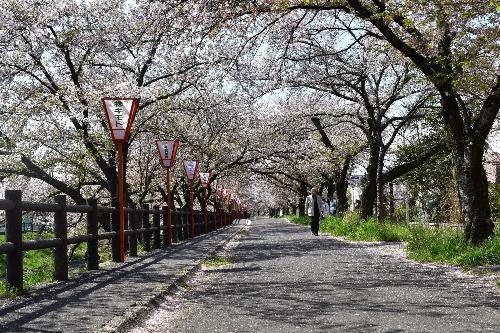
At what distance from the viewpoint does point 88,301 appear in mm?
5848

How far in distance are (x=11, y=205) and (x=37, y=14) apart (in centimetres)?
1256

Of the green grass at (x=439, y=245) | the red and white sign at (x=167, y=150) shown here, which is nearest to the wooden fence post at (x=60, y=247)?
the green grass at (x=439, y=245)

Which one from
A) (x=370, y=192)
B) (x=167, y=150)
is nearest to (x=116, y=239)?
(x=167, y=150)

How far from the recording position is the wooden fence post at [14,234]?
6.27 meters

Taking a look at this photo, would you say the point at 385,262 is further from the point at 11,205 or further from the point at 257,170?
the point at 257,170

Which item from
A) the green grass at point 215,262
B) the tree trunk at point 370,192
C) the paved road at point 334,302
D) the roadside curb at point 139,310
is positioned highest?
the tree trunk at point 370,192

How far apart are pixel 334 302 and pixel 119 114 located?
20.5 ft

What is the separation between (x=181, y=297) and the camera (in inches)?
266

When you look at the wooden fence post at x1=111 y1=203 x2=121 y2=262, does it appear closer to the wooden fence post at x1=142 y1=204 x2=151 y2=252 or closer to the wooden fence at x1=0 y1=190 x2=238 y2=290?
the wooden fence at x1=0 y1=190 x2=238 y2=290

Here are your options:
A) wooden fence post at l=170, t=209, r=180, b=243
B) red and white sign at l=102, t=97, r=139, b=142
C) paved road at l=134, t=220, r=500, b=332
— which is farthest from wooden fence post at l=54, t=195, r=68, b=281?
wooden fence post at l=170, t=209, r=180, b=243

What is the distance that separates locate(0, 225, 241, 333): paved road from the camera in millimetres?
4629

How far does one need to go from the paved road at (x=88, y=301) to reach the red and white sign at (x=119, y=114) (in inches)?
107

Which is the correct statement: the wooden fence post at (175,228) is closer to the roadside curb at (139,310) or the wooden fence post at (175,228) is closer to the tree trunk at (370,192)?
the tree trunk at (370,192)

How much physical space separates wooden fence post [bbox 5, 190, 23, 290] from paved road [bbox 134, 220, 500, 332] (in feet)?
5.67
